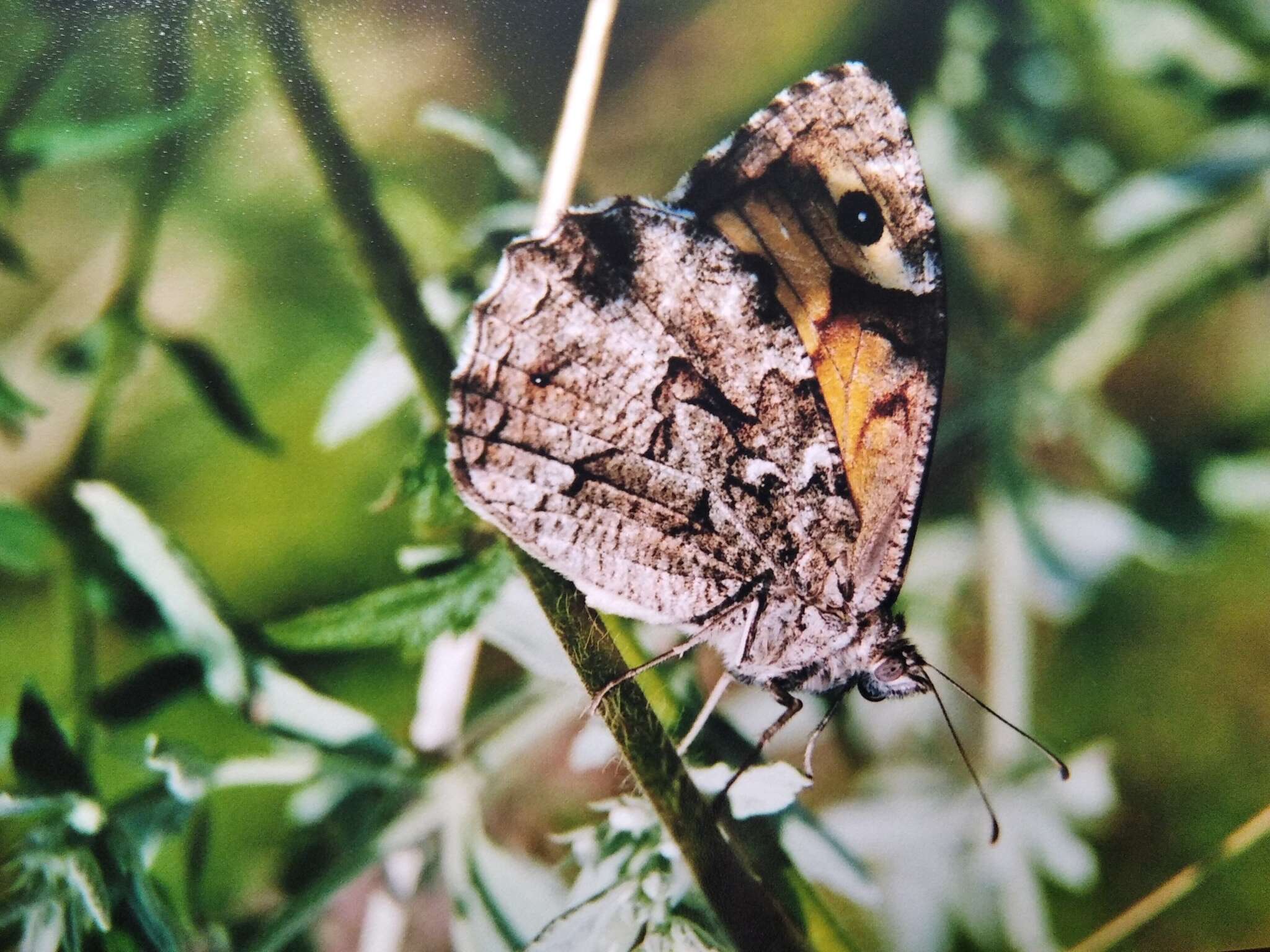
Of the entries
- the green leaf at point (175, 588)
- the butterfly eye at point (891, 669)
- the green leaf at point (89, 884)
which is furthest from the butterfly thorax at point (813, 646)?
the green leaf at point (89, 884)

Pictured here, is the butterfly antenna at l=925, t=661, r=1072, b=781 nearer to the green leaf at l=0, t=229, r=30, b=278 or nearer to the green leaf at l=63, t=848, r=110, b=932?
the green leaf at l=63, t=848, r=110, b=932

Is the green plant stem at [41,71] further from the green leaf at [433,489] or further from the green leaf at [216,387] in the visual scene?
the green leaf at [433,489]

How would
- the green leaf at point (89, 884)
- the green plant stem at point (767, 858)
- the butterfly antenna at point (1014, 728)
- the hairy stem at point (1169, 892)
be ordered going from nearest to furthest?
the green leaf at point (89, 884) → the green plant stem at point (767, 858) → the butterfly antenna at point (1014, 728) → the hairy stem at point (1169, 892)

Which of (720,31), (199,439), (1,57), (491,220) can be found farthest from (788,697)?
(1,57)

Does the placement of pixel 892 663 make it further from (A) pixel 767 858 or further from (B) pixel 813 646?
(A) pixel 767 858

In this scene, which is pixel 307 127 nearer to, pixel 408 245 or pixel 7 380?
pixel 408 245

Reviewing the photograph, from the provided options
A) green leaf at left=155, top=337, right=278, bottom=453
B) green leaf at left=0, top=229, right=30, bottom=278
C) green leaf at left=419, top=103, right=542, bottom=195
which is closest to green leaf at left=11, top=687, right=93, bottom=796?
green leaf at left=155, top=337, right=278, bottom=453

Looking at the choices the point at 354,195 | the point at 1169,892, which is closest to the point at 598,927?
the point at 354,195
